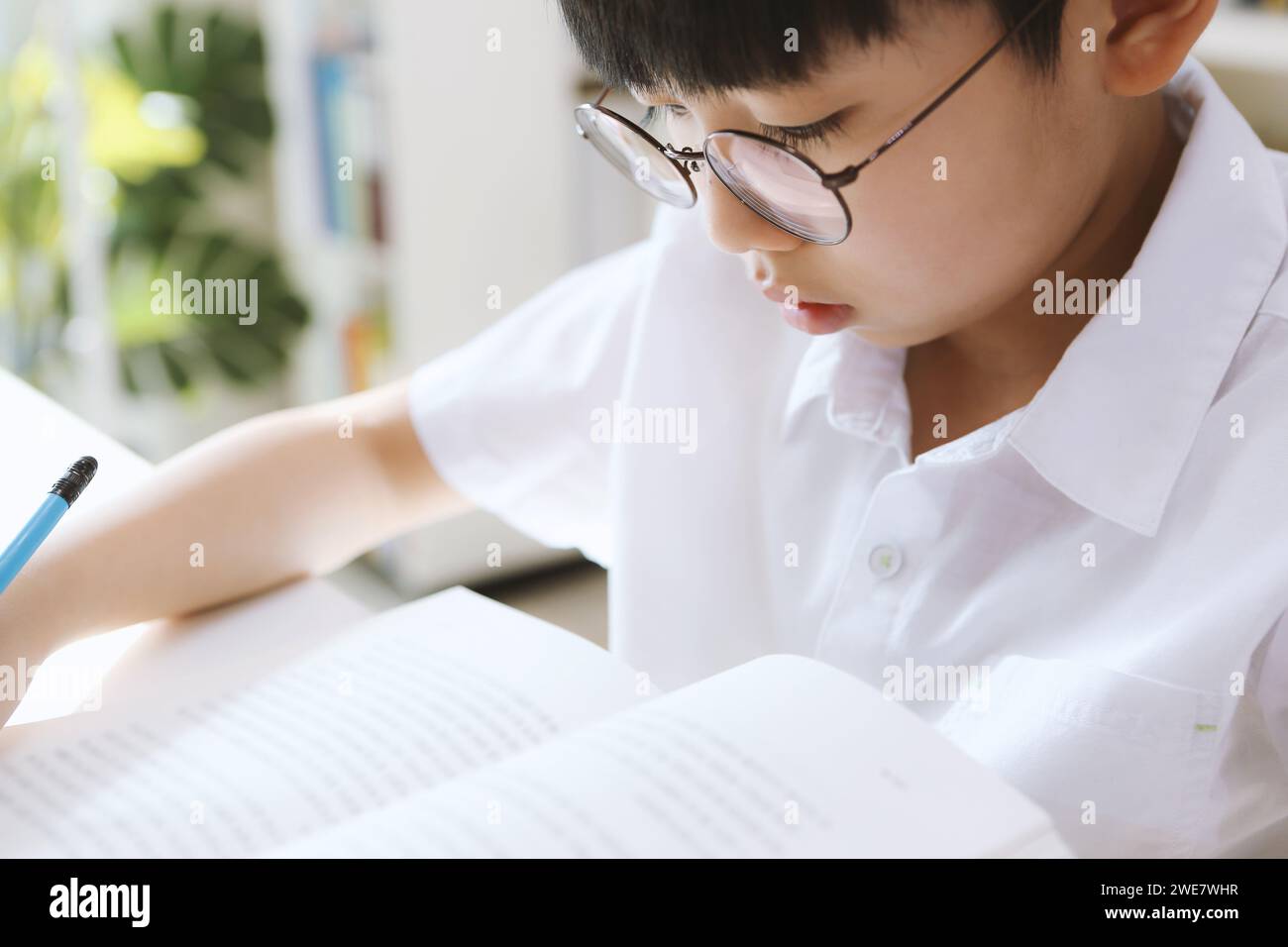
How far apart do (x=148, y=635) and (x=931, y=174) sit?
1.58ft

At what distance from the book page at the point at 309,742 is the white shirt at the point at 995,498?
0.72ft

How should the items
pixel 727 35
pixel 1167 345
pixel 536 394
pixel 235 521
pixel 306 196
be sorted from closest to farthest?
pixel 727 35, pixel 1167 345, pixel 235 521, pixel 536 394, pixel 306 196

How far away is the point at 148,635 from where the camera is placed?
2.34 feet

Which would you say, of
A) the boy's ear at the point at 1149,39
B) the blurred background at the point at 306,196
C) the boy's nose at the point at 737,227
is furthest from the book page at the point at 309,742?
the blurred background at the point at 306,196

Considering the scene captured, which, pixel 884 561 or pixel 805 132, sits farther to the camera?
pixel 884 561

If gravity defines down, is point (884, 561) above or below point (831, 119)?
below

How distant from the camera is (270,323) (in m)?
2.40

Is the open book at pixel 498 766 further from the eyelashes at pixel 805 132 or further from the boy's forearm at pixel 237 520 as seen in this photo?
the eyelashes at pixel 805 132

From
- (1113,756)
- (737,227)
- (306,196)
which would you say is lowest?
(1113,756)

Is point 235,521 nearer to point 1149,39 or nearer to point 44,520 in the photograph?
point 44,520

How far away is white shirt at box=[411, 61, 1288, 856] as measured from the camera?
1.95 ft

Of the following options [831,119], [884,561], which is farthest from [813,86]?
[884,561]
